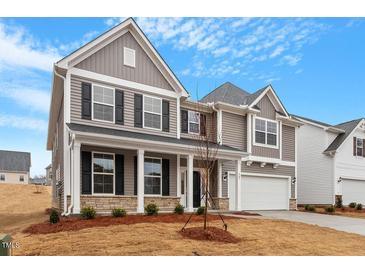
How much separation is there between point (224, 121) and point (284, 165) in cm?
540

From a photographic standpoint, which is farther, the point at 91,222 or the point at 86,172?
the point at 86,172

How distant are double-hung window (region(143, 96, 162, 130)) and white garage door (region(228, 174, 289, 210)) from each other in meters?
5.46

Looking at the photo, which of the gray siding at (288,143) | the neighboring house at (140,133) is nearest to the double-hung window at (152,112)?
the neighboring house at (140,133)

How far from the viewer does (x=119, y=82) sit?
50.6 feet

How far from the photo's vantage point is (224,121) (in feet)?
63.3

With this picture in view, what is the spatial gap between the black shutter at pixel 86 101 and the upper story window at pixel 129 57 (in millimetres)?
2204

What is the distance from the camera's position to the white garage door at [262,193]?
1975 centimetres

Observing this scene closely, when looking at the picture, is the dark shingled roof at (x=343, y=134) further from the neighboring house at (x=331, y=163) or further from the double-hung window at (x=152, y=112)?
the double-hung window at (x=152, y=112)

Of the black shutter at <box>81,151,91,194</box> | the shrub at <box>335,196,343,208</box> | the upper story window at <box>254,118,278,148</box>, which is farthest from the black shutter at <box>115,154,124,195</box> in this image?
the shrub at <box>335,196,343,208</box>

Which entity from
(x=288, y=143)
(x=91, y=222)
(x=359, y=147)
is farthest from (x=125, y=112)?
(x=359, y=147)

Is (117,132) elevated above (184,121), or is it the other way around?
(184,121)

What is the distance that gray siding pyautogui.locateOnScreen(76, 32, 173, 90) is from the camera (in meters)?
15.0

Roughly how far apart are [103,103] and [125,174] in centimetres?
322

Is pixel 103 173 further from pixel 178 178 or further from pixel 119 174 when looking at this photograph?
pixel 178 178
